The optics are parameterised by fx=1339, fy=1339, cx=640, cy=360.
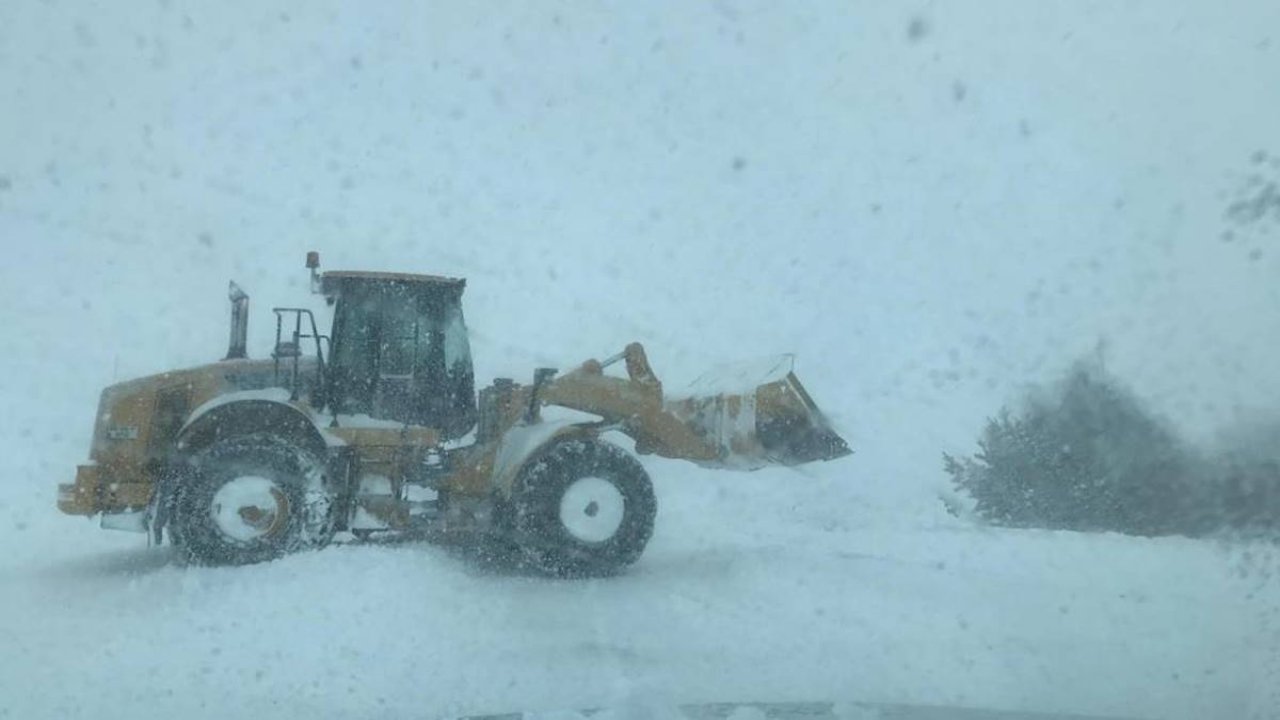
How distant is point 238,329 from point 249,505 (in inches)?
76.4

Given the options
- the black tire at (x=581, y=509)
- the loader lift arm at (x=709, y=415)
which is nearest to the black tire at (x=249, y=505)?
the black tire at (x=581, y=509)

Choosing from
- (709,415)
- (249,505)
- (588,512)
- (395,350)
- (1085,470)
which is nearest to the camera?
(249,505)

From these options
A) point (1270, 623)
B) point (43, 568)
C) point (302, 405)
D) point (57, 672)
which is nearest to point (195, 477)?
point (302, 405)

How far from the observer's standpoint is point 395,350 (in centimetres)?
1133

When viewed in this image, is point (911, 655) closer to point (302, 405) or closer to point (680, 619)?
point (680, 619)

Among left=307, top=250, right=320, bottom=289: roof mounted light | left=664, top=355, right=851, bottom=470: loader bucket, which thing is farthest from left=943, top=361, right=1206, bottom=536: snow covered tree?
left=307, top=250, right=320, bottom=289: roof mounted light

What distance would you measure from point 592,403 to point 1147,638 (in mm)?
4779

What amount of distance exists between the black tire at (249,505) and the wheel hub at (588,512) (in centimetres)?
187

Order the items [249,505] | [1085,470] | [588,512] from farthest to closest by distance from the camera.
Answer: [1085,470], [588,512], [249,505]

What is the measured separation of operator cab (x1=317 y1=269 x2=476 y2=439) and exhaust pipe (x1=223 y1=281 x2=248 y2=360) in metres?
0.70

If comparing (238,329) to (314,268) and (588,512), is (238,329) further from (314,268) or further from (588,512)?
(588,512)

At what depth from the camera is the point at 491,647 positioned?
26.1 feet

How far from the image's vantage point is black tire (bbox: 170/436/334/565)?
1005 cm

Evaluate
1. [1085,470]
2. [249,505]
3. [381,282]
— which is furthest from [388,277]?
[1085,470]
